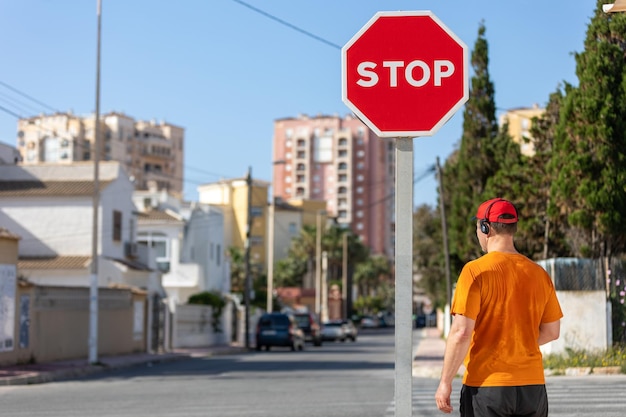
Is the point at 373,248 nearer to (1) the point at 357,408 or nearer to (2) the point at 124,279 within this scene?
(2) the point at 124,279

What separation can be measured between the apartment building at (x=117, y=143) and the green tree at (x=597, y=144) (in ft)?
431

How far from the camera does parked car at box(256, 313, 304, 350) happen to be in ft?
154

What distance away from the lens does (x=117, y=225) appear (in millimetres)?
51625

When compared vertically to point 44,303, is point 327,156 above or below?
above

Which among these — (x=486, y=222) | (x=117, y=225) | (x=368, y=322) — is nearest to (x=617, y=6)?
(x=486, y=222)

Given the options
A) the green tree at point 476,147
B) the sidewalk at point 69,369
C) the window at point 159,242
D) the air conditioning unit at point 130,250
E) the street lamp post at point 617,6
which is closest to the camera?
the street lamp post at point 617,6

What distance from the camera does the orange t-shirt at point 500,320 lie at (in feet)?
17.0

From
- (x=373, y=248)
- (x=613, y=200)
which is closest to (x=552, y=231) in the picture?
(x=613, y=200)

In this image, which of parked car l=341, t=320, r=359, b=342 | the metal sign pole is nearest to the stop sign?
the metal sign pole

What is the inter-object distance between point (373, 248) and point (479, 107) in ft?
434

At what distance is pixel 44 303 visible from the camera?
30781mm

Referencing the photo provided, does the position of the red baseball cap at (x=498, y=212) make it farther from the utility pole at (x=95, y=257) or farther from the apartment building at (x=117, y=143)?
the apartment building at (x=117, y=143)

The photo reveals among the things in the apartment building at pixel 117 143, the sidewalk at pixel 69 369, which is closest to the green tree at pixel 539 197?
the sidewalk at pixel 69 369

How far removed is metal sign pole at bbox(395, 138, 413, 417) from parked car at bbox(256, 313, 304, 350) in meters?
41.9
